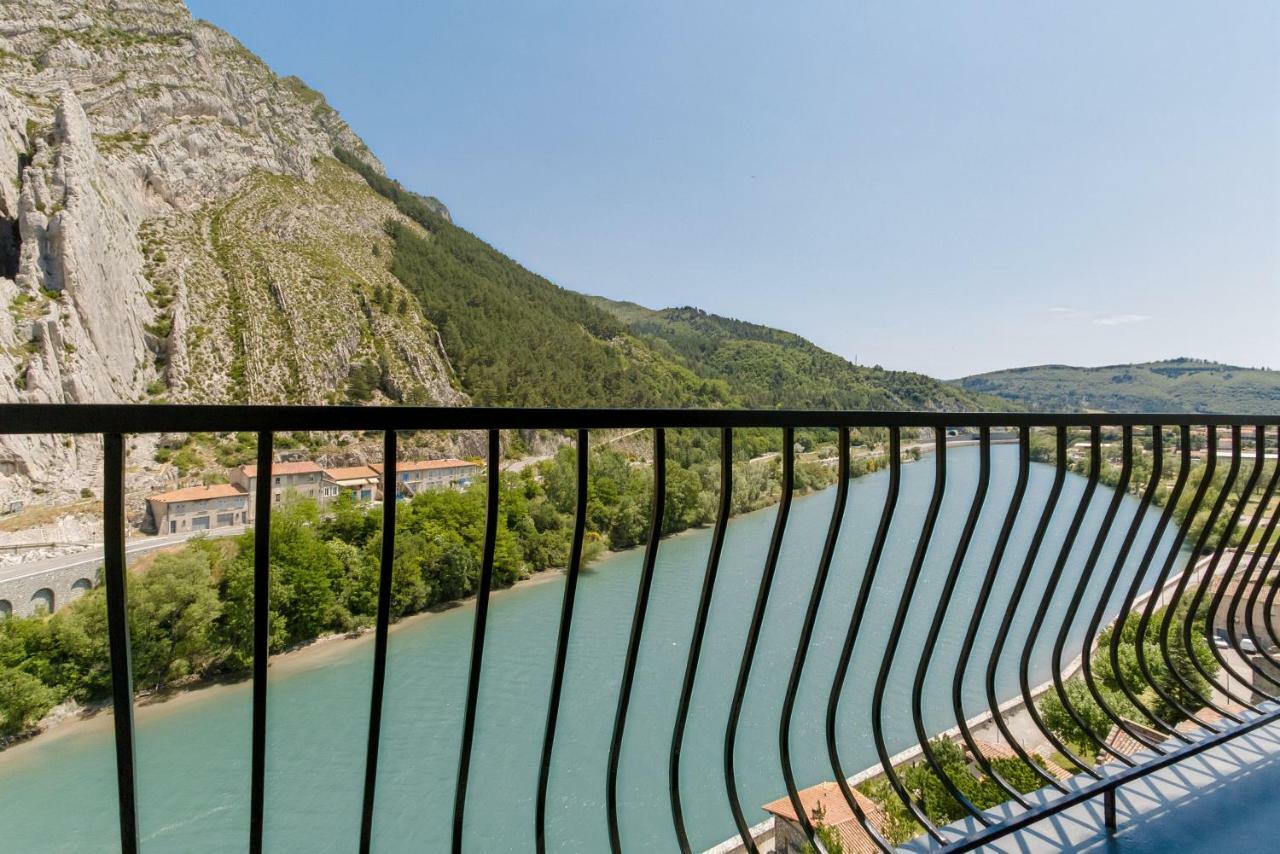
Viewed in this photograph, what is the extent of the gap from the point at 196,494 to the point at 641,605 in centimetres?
2066

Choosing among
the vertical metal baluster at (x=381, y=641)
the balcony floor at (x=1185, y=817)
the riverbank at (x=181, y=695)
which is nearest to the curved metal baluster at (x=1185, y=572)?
the balcony floor at (x=1185, y=817)

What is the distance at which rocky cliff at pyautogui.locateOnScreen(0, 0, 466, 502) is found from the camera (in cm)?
3350

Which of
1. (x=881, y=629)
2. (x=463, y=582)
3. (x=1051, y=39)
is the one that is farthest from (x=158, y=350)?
(x=1051, y=39)

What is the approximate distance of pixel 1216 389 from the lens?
30266 mm

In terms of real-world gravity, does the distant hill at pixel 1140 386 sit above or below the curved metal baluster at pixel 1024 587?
above

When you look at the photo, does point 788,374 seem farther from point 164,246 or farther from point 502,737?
point 164,246

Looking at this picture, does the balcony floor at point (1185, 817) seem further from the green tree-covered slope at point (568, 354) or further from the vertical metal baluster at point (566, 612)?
the green tree-covered slope at point (568, 354)

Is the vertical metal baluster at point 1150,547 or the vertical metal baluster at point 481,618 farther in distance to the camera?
the vertical metal baluster at point 1150,547

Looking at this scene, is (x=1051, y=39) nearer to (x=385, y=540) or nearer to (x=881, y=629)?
(x=385, y=540)

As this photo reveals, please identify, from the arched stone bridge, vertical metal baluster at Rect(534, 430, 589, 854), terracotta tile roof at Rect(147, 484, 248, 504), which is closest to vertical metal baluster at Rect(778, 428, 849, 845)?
vertical metal baluster at Rect(534, 430, 589, 854)

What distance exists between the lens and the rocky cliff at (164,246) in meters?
33.5

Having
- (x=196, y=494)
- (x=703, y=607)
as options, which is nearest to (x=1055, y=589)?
(x=703, y=607)

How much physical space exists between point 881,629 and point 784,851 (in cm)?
1320

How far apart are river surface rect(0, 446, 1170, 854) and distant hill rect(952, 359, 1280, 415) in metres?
9.00
